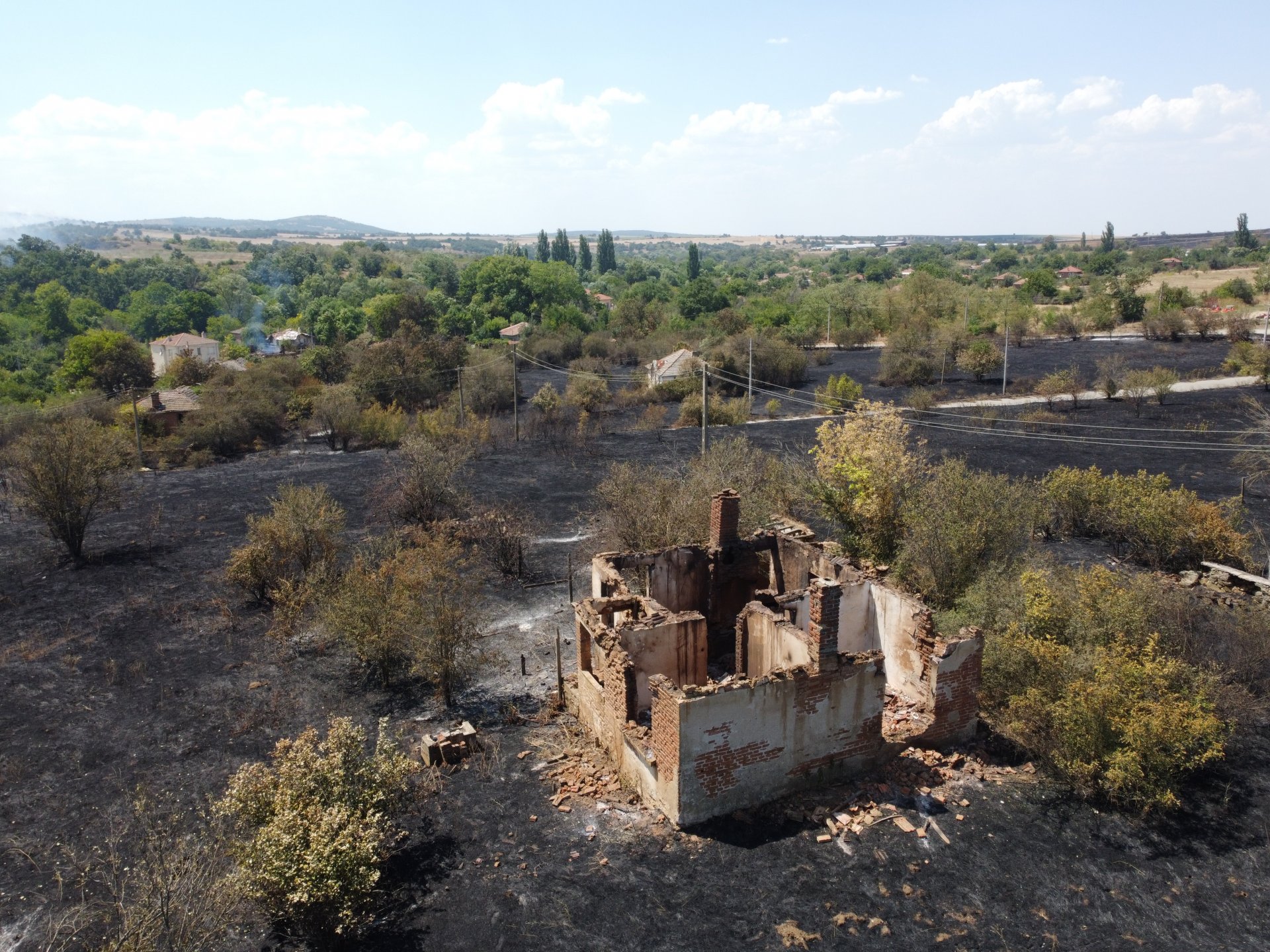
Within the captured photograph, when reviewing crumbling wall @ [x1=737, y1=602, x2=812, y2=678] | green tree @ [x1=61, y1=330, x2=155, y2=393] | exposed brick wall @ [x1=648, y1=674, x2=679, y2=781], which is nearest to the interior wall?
crumbling wall @ [x1=737, y1=602, x2=812, y2=678]

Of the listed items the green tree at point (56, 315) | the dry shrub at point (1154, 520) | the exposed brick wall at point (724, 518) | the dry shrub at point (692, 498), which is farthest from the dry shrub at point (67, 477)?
the green tree at point (56, 315)

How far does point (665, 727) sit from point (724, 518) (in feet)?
21.5

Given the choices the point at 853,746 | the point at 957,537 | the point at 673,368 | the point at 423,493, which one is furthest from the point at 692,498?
the point at 673,368

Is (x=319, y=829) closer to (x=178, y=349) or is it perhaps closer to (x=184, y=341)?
(x=178, y=349)

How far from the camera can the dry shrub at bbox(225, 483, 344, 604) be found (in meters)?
20.7

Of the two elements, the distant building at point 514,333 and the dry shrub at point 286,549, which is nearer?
the dry shrub at point 286,549

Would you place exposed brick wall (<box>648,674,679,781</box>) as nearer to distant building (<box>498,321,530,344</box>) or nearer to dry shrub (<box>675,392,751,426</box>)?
dry shrub (<box>675,392,751,426</box>)

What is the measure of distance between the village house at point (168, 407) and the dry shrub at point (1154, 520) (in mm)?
39516

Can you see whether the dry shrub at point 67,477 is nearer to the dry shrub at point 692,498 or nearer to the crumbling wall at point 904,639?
the dry shrub at point 692,498

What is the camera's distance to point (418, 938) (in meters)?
10.4

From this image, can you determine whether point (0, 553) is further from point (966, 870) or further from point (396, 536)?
point (966, 870)

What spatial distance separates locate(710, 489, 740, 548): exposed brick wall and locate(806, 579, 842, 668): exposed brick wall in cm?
516

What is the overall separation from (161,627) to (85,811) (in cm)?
748

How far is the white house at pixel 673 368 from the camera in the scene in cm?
5209
